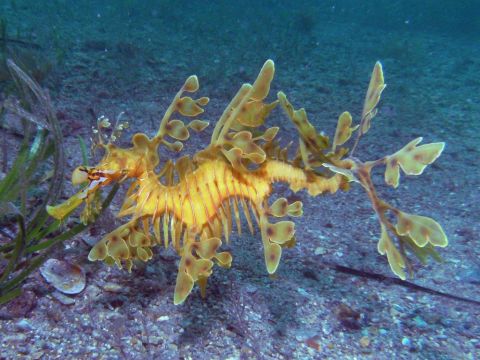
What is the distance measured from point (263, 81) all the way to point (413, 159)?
2.48 feet

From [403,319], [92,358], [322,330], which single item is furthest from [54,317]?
[403,319]

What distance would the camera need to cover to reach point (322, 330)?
8.26ft

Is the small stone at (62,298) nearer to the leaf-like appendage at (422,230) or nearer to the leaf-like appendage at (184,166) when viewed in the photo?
the leaf-like appendage at (184,166)

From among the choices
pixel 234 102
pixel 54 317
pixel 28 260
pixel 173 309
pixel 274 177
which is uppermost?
pixel 234 102

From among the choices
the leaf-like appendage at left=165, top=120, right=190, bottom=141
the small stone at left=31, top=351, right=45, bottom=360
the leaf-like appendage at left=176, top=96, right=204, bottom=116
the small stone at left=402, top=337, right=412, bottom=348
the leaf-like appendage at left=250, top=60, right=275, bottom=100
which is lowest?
the small stone at left=402, top=337, right=412, bottom=348

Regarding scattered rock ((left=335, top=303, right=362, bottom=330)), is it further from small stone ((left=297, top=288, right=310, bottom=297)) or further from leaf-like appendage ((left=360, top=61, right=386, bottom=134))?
leaf-like appendage ((left=360, top=61, right=386, bottom=134))

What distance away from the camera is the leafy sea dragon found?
188 cm

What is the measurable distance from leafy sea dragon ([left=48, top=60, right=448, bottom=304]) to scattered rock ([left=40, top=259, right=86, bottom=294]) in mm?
347

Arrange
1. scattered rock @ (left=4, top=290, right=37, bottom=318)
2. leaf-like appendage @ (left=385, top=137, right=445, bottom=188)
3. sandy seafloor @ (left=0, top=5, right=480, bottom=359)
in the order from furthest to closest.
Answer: sandy seafloor @ (left=0, top=5, right=480, bottom=359), scattered rock @ (left=4, top=290, right=37, bottom=318), leaf-like appendage @ (left=385, top=137, right=445, bottom=188)

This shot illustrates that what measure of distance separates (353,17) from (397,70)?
11.8m

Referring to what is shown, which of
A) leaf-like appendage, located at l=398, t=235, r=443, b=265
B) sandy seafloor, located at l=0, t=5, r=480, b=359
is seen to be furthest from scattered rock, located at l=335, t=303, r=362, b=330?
leaf-like appendage, located at l=398, t=235, r=443, b=265

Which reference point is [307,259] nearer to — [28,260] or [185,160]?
[185,160]

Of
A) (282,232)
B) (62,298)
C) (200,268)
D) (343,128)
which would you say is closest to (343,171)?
(343,128)

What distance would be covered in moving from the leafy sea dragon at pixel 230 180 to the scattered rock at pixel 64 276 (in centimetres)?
35
